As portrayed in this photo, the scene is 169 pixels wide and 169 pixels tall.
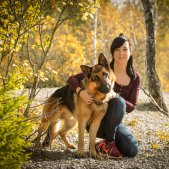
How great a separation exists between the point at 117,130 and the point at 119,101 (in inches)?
26.8

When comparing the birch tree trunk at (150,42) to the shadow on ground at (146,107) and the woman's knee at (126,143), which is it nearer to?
the shadow on ground at (146,107)

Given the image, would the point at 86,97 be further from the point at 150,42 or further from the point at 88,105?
the point at 150,42

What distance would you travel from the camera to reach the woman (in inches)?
195

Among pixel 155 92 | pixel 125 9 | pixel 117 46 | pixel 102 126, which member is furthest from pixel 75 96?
pixel 125 9

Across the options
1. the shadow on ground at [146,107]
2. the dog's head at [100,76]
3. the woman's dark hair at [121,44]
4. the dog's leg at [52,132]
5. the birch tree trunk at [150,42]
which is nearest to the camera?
the dog's head at [100,76]

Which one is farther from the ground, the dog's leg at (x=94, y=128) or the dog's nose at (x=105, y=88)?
the dog's nose at (x=105, y=88)

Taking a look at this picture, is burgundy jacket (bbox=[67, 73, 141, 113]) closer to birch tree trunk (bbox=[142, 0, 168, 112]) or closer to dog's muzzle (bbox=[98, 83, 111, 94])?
dog's muzzle (bbox=[98, 83, 111, 94])

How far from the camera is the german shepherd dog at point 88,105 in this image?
4719mm

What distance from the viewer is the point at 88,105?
16.2ft

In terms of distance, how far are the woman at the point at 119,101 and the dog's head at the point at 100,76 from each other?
0.70 feet

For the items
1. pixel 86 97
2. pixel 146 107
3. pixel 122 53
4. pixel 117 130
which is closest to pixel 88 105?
pixel 86 97

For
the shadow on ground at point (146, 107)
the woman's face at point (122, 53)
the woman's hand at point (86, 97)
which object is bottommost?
the shadow on ground at point (146, 107)

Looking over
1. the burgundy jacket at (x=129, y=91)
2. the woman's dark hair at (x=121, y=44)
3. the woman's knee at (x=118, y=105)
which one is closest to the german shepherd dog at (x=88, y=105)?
the woman's knee at (x=118, y=105)

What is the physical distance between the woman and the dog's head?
0.21m
